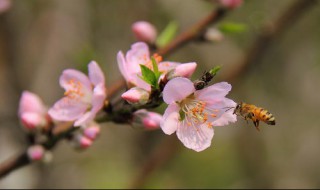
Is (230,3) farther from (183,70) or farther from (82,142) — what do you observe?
(82,142)

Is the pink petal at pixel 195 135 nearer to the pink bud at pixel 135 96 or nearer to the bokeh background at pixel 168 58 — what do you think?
the pink bud at pixel 135 96

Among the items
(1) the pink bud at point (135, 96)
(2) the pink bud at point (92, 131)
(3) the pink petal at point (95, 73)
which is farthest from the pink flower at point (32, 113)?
(1) the pink bud at point (135, 96)

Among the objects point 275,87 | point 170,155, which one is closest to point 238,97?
point 275,87

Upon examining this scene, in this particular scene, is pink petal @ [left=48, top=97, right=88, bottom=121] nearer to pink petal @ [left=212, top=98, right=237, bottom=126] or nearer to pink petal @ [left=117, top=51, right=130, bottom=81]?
pink petal @ [left=117, top=51, right=130, bottom=81]

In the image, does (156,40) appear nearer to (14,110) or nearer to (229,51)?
(14,110)

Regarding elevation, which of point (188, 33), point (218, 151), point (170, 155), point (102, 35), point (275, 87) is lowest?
point (170, 155)

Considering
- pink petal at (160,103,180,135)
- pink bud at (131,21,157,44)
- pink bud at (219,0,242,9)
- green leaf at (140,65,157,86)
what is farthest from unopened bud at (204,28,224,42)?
green leaf at (140,65,157,86)

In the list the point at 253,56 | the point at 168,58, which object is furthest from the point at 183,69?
the point at 168,58
